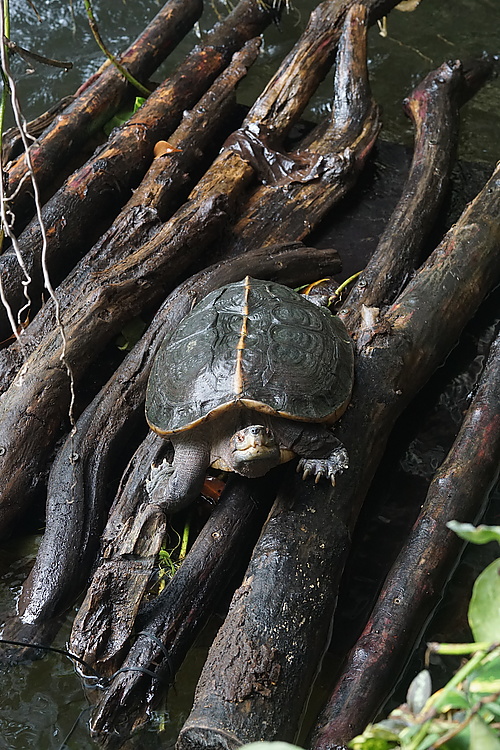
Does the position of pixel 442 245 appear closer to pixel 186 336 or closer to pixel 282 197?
pixel 282 197

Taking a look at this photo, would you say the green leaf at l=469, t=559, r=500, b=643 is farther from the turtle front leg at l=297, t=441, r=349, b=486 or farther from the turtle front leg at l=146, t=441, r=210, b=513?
the turtle front leg at l=146, t=441, r=210, b=513

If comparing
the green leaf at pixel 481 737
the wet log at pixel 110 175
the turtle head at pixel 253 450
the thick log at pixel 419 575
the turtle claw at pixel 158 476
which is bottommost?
the thick log at pixel 419 575

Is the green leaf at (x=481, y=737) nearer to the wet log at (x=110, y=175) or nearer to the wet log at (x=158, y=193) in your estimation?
the wet log at (x=158, y=193)

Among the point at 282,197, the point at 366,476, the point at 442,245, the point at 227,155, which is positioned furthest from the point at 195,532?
the point at 227,155

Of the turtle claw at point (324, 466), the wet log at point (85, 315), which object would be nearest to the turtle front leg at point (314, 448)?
the turtle claw at point (324, 466)

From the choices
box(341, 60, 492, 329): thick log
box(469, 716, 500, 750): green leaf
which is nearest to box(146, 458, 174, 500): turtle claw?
box(341, 60, 492, 329): thick log

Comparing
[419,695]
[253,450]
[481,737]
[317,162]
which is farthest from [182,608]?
[317,162]
